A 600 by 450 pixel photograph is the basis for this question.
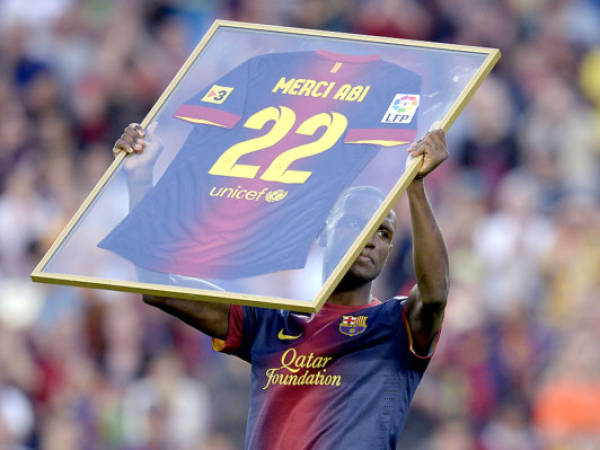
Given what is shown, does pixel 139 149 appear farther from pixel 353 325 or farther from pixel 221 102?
pixel 353 325

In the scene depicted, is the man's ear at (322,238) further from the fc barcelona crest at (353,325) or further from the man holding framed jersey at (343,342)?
the fc barcelona crest at (353,325)

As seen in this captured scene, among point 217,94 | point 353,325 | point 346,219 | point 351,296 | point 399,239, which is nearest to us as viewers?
point 346,219

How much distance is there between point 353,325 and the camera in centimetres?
561

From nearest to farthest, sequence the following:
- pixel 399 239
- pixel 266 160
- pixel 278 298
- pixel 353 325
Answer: pixel 278 298, pixel 266 160, pixel 353 325, pixel 399 239

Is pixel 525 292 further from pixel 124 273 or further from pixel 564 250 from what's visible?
pixel 124 273

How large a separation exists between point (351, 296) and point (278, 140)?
0.67 meters

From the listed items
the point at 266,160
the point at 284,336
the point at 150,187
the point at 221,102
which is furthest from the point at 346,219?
the point at 221,102

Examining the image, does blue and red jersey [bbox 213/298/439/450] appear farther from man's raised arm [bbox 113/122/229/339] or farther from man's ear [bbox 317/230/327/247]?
man's ear [bbox 317/230/327/247]

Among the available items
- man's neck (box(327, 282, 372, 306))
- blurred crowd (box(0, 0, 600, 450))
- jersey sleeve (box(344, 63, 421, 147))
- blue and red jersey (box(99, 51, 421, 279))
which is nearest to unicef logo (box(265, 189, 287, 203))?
blue and red jersey (box(99, 51, 421, 279))

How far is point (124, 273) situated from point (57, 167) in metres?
7.63

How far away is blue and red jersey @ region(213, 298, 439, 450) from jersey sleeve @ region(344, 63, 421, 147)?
0.64 meters

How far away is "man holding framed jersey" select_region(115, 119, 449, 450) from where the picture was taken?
5359 millimetres

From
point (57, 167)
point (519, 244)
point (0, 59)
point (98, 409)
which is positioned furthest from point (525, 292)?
point (0, 59)

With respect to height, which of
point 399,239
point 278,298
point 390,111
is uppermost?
point 399,239
